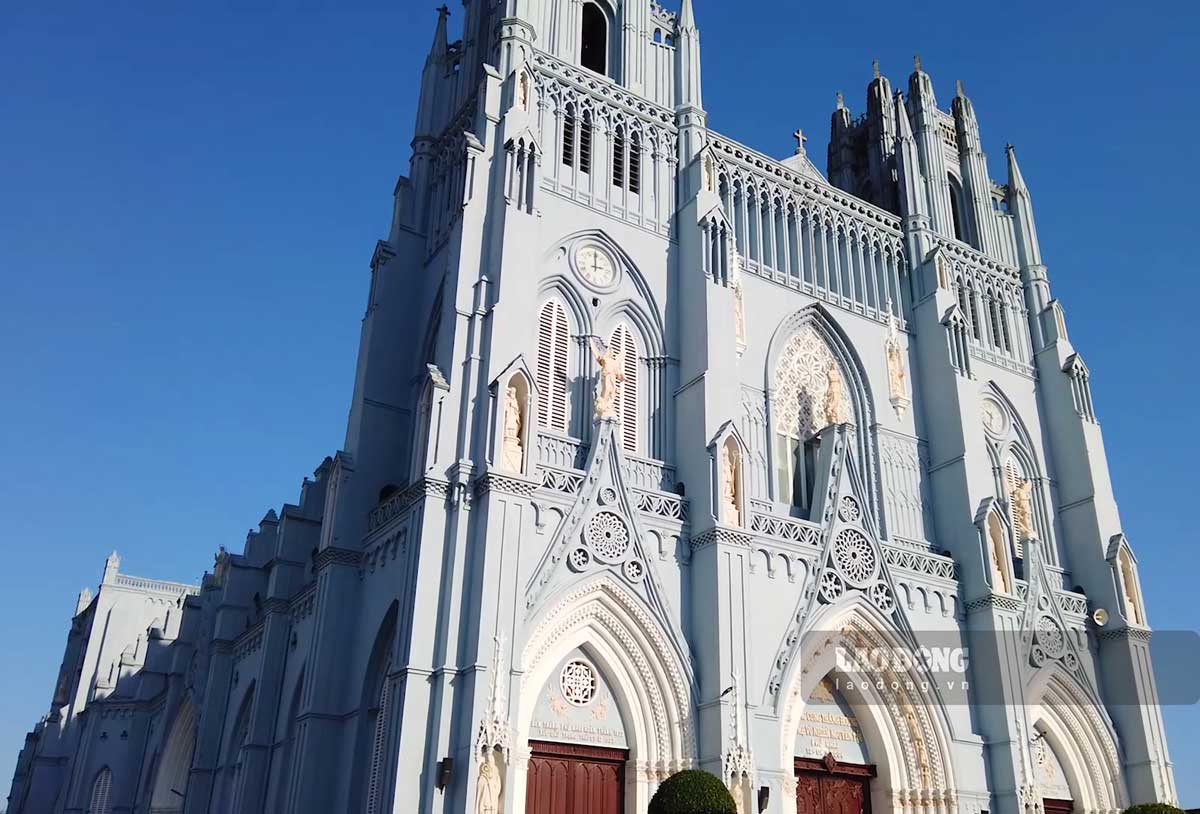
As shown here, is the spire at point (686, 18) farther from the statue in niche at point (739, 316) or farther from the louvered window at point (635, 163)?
the statue in niche at point (739, 316)

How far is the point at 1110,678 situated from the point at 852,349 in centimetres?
1195

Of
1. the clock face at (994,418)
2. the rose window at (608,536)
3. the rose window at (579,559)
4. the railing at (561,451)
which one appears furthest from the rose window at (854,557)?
the clock face at (994,418)

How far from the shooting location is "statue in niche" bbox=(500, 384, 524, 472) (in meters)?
22.3

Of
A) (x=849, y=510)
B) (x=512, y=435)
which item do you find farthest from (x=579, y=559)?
(x=849, y=510)

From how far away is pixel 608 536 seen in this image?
23.3 m

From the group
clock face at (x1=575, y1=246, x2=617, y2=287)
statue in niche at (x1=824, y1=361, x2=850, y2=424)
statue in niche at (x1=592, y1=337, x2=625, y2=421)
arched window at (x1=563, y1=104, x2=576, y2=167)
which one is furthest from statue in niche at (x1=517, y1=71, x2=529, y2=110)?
statue in niche at (x1=824, y1=361, x2=850, y2=424)

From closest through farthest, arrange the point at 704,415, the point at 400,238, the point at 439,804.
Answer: the point at 439,804 → the point at 704,415 → the point at 400,238

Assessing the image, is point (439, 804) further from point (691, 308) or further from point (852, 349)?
point (852, 349)

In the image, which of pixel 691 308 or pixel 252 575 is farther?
pixel 252 575

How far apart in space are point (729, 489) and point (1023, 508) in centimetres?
1260

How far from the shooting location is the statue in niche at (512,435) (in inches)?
878

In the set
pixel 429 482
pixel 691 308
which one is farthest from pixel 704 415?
pixel 429 482

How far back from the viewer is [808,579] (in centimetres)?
2586

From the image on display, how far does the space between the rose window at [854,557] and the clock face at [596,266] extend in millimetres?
8924
